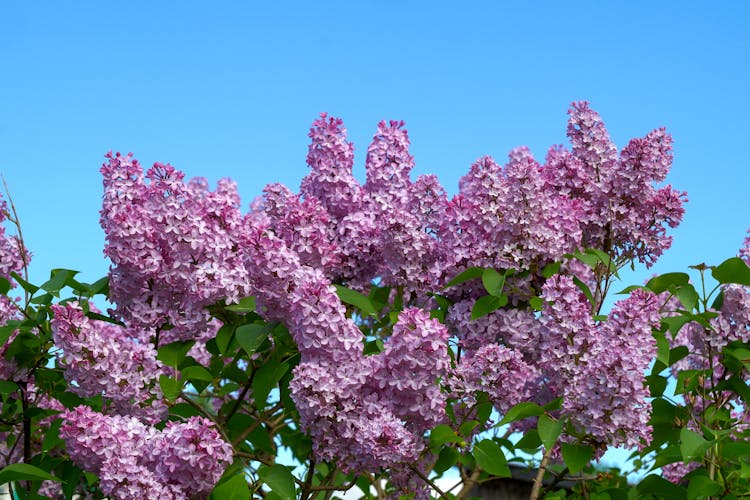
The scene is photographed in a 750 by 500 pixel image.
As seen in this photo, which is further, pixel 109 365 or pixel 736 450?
pixel 109 365

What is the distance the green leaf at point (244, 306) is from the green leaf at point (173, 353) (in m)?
0.28

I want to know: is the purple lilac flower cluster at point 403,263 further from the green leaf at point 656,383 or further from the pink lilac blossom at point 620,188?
the green leaf at point 656,383

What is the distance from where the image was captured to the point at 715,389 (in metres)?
4.39

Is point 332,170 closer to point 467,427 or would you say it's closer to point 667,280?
point 467,427

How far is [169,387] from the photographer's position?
356 centimetres

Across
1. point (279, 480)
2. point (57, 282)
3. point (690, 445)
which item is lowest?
point (690, 445)

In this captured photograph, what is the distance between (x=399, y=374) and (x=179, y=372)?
3.11 ft

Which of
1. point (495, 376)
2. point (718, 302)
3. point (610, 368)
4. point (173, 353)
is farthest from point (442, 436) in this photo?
point (718, 302)

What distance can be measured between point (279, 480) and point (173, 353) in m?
0.76

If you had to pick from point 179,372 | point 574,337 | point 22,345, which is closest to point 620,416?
point 574,337

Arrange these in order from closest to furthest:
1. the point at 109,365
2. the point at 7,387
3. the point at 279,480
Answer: the point at 279,480 → the point at 109,365 → the point at 7,387

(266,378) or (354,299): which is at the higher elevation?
(354,299)

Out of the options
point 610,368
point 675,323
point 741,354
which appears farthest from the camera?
point 741,354

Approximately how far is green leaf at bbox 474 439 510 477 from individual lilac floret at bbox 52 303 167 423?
4.23ft
